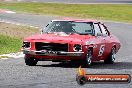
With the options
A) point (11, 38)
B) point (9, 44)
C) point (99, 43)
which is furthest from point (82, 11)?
point (99, 43)

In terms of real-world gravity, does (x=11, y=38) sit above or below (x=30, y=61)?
below

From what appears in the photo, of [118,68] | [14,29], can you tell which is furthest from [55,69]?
[14,29]

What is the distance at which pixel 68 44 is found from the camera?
48.9 ft

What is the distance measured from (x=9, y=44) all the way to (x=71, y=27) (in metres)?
7.22

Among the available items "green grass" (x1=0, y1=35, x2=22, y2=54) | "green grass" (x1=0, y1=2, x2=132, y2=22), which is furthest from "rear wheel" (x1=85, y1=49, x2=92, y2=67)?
"green grass" (x1=0, y1=2, x2=132, y2=22)

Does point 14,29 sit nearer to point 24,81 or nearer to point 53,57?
point 53,57

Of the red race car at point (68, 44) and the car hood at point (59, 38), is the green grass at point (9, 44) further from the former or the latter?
the car hood at point (59, 38)

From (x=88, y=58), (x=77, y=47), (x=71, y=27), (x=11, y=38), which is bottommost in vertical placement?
(x=11, y=38)

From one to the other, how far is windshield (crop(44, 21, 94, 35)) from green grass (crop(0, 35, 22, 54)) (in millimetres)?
3783

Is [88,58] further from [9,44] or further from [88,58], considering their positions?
[9,44]

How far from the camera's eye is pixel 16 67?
14.7 meters

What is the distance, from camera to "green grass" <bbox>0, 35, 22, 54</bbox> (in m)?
20.9

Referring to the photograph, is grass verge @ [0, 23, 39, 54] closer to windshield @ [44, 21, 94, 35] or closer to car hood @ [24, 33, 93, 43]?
windshield @ [44, 21, 94, 35]

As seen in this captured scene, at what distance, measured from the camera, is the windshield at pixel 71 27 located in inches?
639
